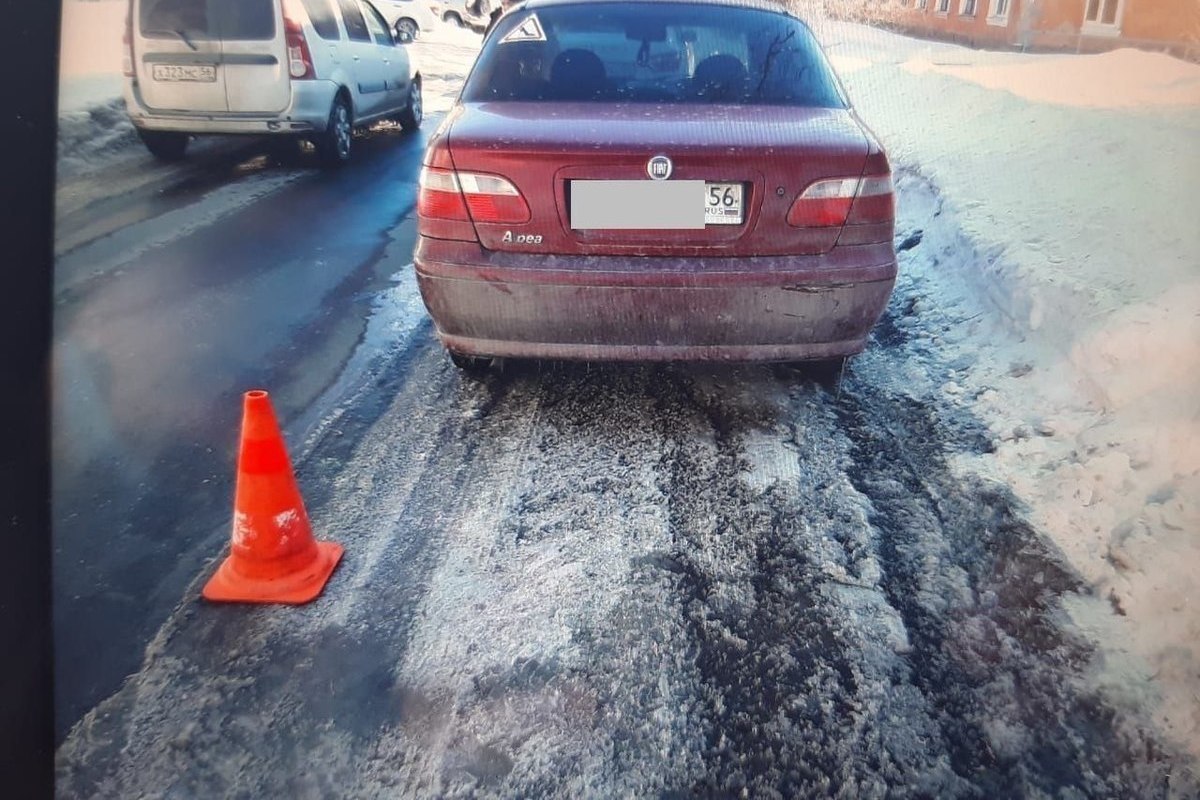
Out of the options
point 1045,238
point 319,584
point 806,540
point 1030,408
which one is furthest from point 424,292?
point 1045,238

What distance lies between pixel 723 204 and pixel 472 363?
1356 mm

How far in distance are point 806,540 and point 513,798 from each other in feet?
4.20

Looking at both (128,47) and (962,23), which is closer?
(128,47)

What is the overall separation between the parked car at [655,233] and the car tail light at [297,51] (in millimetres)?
5827

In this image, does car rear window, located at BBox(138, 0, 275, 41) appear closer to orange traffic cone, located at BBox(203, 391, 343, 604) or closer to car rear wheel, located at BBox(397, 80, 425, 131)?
car rear wheel, located at BBox(397, 80, 425, 131)

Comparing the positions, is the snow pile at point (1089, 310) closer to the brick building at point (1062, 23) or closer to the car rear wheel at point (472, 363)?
the brick building at point (1062, 23)

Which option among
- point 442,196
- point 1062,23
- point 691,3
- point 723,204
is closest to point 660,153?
point 723,204

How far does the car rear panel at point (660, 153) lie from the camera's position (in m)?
2.94

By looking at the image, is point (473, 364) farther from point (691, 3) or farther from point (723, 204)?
point (691, 3)

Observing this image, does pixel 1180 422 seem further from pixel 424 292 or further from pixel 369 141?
pixel 369 141

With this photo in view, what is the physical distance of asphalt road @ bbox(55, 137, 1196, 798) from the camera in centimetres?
191

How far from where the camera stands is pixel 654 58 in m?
3.65

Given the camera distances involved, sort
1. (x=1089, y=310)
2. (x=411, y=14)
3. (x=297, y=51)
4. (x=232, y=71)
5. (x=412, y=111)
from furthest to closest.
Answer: (x=411, y=14), (x=412, y=111), (x=297, y=51), (x=232, y=71), (x=1089, y=310)

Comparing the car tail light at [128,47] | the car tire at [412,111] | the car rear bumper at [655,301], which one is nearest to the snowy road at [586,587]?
the car rear bumper at [655,301]
